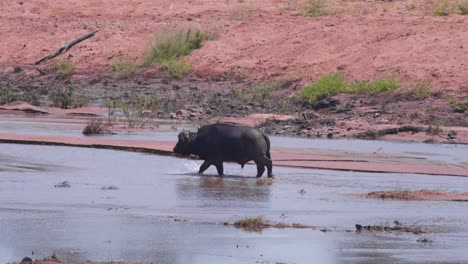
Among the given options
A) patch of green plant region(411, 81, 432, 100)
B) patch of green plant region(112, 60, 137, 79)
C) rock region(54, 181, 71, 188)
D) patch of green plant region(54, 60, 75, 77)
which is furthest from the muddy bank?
rock region(54, 181, 71, 188)

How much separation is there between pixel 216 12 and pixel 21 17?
7263 millimetres

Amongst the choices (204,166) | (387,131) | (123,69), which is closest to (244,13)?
(123,69)

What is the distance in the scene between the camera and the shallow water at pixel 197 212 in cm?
1067

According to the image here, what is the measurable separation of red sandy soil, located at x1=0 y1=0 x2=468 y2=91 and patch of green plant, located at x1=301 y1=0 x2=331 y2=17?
0.87 feet

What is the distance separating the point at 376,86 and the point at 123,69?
30.0ft

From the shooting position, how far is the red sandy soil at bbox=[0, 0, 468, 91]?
100 feet

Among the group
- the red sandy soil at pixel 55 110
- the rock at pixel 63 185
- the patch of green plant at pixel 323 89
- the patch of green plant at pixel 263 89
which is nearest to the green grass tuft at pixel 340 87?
the patch of green plant at pixel 323 89

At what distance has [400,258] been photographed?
10.5 metres

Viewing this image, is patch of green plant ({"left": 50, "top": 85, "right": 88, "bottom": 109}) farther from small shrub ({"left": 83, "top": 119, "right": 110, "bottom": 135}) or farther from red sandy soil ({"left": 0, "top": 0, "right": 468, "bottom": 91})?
small shrub ({"left": 83, "top": 119, "right": 110, "bottom": 135})

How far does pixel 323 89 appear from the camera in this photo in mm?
28719

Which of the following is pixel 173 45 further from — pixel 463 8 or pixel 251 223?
pixel 251 223

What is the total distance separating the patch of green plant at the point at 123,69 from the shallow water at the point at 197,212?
1584 cm

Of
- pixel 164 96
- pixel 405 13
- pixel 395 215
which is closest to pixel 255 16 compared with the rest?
pixel 405 13

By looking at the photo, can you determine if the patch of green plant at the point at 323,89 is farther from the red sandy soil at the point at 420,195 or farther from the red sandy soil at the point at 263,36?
the red sandy soil at the point at 420,195
